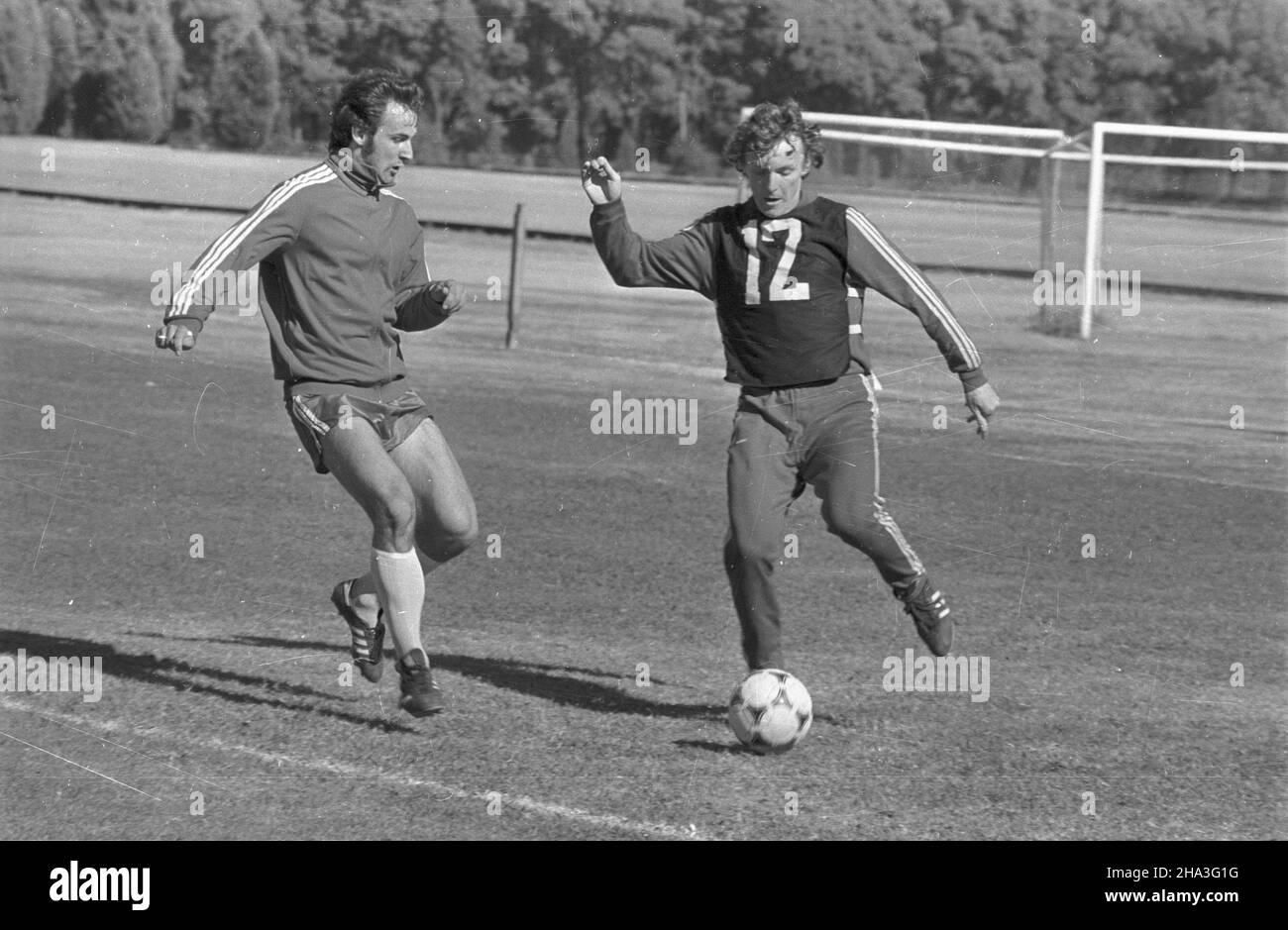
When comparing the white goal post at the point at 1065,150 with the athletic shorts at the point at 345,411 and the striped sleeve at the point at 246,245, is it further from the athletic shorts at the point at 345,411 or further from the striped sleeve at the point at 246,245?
the striped sleeve at the point at 246,245

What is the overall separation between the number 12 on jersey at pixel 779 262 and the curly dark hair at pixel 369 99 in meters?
1.17

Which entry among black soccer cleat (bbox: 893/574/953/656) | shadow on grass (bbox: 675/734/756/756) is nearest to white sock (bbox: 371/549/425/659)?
shadow on grass (bbox: 675/734/756/756)

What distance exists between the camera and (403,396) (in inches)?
225

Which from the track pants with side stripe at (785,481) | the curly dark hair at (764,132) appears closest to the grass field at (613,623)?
the track pants with side stripe at (785,481)

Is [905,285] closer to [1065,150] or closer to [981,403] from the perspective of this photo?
[981,403]

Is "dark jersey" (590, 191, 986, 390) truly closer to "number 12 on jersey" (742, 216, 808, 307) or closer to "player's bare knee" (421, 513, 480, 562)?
"number 12 on jersey" (742, 216, 808, 307)

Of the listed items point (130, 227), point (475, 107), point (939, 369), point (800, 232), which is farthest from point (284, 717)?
point (130, 227)

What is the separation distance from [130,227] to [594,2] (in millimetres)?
11194

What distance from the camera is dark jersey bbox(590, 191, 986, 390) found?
218 inches

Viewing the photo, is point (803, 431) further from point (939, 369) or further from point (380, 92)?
point (939, 369)

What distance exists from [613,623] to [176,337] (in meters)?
2.80

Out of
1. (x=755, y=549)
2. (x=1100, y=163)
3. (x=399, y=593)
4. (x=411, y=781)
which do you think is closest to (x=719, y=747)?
(x=755, y=549)

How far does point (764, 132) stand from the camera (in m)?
5.33

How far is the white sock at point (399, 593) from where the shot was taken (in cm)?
549
